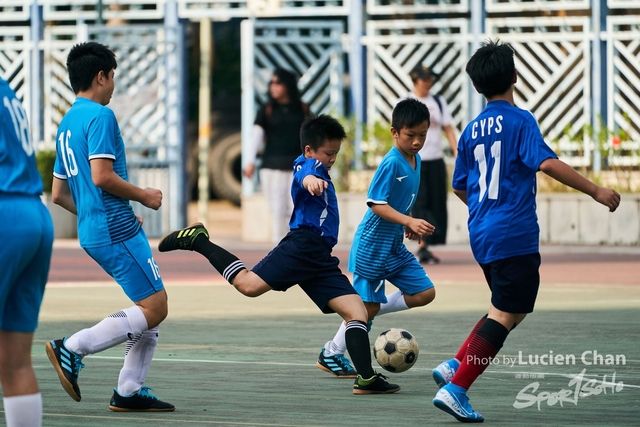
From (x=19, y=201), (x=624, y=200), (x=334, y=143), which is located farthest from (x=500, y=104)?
(x=624, y=200)

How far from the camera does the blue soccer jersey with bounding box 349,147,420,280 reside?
7512mm

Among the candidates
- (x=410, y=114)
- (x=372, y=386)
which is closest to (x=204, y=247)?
(x=372, y=386)

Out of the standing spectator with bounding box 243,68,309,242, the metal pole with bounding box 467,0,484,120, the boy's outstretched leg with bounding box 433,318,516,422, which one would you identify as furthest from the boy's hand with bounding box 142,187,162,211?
the metal pole with bounding box 467,0,484,120

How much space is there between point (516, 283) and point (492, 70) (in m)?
1.01

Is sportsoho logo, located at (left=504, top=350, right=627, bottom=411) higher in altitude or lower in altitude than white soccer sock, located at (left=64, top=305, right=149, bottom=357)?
lower

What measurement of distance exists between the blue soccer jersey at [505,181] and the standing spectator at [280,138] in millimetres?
9253

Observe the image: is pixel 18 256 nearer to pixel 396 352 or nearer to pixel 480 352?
pixel 480 352

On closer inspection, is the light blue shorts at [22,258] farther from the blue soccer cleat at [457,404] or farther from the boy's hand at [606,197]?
the boy's hand at [606,197]

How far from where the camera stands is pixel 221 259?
24.2 ft

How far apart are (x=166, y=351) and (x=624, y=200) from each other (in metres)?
9.16

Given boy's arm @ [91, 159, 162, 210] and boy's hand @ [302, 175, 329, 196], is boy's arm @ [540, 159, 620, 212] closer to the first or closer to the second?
boy's hand @ [302, 175, 329, 196]

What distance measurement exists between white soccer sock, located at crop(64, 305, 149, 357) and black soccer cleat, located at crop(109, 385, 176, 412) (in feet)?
0.86

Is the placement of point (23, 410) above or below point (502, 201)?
below

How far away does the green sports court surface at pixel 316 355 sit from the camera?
20.8ft
